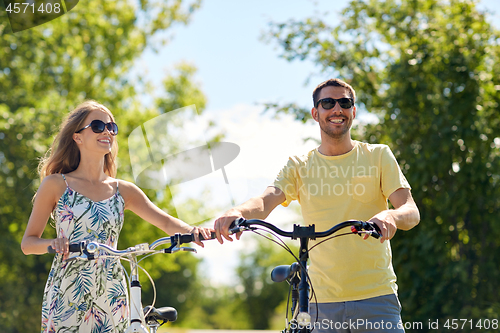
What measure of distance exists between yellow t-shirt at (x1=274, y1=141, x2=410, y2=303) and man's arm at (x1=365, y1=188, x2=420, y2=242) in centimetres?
5

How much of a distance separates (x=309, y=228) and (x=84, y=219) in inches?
56.0

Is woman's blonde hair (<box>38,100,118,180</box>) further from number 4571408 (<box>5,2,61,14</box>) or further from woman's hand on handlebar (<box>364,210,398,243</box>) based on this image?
number 4571408 (<box>5,2,61,14</box>)

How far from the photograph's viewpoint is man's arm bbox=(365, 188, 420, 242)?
81.4 inches

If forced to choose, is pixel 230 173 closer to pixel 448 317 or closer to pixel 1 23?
pixel 448 317

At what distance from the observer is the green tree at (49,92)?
11.5 metres

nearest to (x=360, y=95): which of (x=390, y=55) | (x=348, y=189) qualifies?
(x=390, y=55)

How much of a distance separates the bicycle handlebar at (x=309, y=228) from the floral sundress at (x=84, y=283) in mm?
1034

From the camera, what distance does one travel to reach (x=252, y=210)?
2.55 metres

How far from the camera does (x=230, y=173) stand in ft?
17.6

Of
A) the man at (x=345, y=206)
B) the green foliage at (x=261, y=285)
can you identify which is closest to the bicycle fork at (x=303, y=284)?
Result: the man at (x=345, y=206)

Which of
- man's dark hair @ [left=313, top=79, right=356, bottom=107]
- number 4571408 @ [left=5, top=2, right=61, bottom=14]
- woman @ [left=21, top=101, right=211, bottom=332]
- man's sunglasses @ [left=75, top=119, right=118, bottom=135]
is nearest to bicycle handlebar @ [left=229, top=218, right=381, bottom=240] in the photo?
woman @ [left=21, top=101, right=211, bottom=332]

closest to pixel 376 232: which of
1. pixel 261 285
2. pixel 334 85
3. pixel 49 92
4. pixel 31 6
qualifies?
pixel 334 85

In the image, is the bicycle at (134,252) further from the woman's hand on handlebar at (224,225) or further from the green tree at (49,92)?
the green tree at (49,92)

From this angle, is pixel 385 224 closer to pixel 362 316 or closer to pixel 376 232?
pixel 376 232
